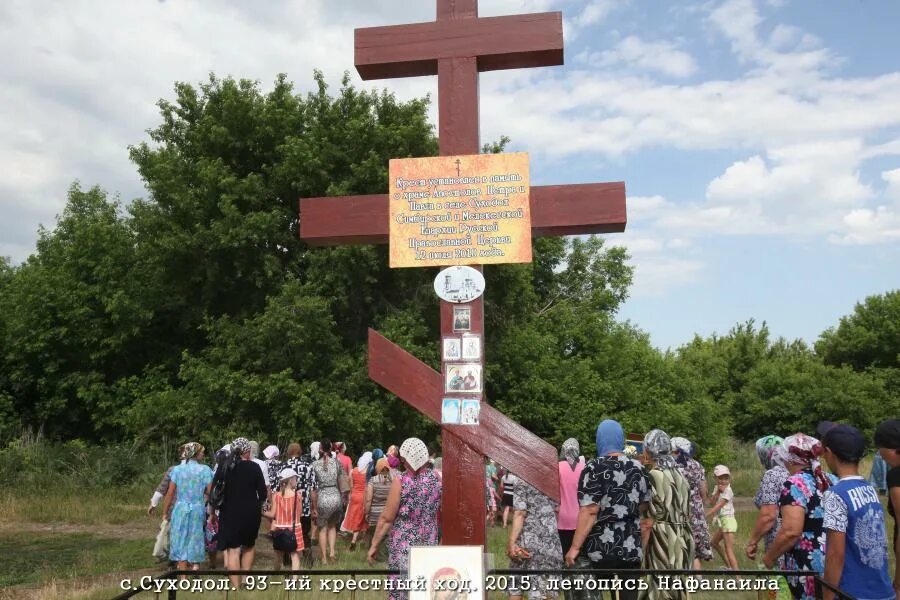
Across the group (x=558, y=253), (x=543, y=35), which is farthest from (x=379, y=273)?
(x=543, y=35)

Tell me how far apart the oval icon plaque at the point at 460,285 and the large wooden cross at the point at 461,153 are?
3.1 inches

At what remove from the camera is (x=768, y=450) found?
6.13m

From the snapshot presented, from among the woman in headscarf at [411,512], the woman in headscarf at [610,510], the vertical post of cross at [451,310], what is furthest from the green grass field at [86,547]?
the vertical post of cross at [451,310]

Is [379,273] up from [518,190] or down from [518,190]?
up

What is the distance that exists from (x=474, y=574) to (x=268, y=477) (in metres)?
7.91

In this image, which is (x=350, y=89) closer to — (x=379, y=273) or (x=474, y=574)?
(x=379, y=273)

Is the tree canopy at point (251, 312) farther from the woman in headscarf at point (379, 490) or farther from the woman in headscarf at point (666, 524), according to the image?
the woman in headscarf at point (666, 524)

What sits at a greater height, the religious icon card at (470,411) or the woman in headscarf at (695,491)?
the religious icon card at (470,411)

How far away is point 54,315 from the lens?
25.6 meters

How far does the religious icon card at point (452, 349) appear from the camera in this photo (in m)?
4.71

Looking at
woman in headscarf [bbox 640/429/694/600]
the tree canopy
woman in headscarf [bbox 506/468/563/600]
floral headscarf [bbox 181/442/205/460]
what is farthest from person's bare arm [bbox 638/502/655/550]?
the tree canopy

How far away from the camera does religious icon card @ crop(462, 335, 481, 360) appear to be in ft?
15.4

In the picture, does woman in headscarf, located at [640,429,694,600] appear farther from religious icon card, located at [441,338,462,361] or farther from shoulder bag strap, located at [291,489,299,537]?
shoulder bag strap, located at [291,489,299,537]

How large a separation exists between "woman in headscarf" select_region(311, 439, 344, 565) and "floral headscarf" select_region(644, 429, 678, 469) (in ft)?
18.6
